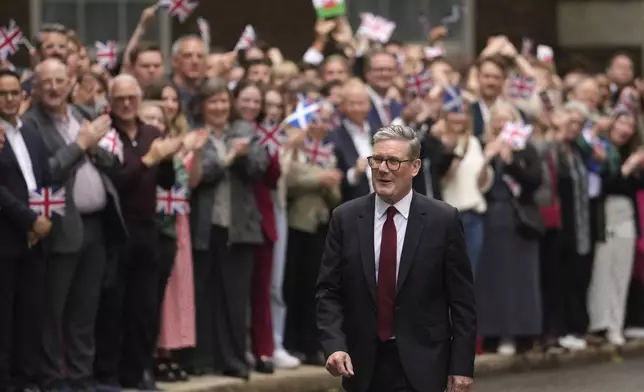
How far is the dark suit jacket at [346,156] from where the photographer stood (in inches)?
609

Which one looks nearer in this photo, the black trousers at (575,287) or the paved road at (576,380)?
the paved road at (576,380)

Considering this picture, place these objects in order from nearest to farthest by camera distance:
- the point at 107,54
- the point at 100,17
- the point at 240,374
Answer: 1. the point at 240,374
2. the point at 107,54
3. the point at 100,17

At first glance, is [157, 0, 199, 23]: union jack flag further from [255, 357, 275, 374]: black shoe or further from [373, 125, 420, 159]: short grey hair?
[373, 125, 420, 159]: short grey hair

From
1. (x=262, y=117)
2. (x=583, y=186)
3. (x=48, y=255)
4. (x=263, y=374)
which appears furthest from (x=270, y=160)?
(x=583, y=186)

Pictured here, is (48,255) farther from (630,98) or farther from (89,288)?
(630,98)

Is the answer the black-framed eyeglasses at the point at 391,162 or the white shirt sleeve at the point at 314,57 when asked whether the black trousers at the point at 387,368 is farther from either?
the white shirt sleeve at the point at 314,57

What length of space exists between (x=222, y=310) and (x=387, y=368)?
17.7 ft

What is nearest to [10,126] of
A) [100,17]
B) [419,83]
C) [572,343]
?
[419,83]

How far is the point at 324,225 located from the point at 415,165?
6.18 meters

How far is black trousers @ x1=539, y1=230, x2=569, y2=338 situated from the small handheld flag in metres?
2.78

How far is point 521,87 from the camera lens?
707 inches

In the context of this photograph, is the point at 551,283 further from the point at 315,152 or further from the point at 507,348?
the point at 315,152

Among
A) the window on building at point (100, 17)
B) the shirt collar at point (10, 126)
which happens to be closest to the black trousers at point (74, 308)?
the shirt collar at point (10, 126)

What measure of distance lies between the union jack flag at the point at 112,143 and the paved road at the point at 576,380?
3.97 metres
